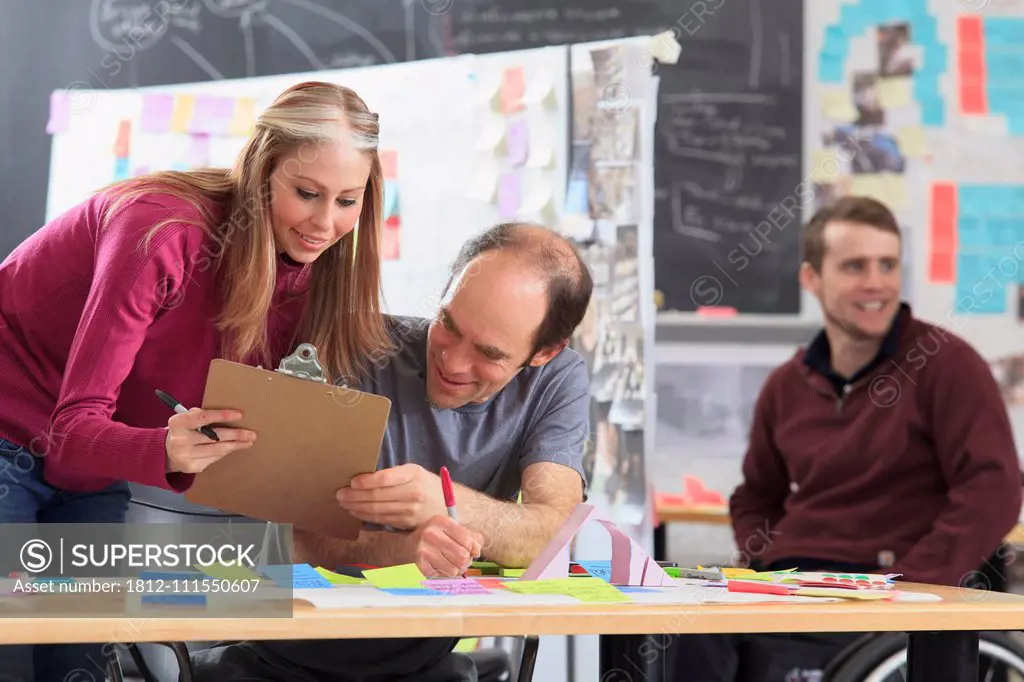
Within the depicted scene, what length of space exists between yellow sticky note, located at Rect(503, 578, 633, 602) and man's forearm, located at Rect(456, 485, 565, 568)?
0.30 m

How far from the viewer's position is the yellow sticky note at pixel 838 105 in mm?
4180

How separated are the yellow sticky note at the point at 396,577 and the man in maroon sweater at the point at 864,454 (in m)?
1.08

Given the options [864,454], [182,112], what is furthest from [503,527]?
[182,112]

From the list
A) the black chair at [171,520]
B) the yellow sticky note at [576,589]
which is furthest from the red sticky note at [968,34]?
the yellow sticky note at [576,589]

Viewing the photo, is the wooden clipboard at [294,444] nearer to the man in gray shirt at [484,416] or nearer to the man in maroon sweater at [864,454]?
the man in gray shirt at [484,416]

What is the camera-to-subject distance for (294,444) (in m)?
1.49

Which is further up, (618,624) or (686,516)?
(618,624)

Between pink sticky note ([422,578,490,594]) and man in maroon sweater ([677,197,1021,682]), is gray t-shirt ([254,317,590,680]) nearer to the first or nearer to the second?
pink sticky note ([422,578,490,594])

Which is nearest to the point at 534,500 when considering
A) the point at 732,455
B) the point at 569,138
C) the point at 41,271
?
the point at 41,271

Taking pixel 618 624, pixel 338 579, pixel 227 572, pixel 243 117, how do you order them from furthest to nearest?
pixel 243 117
pixel 338 579
pixel 227 572
pixel 618 624

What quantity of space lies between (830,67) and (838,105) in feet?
0.44

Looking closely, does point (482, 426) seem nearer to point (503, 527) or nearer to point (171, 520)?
point (503, 527)

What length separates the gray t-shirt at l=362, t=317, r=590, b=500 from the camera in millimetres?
1952

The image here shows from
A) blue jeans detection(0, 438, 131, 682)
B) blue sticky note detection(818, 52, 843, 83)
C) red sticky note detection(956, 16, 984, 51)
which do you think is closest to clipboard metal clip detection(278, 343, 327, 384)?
blue jeans detection(0, 438, 131, 682)
